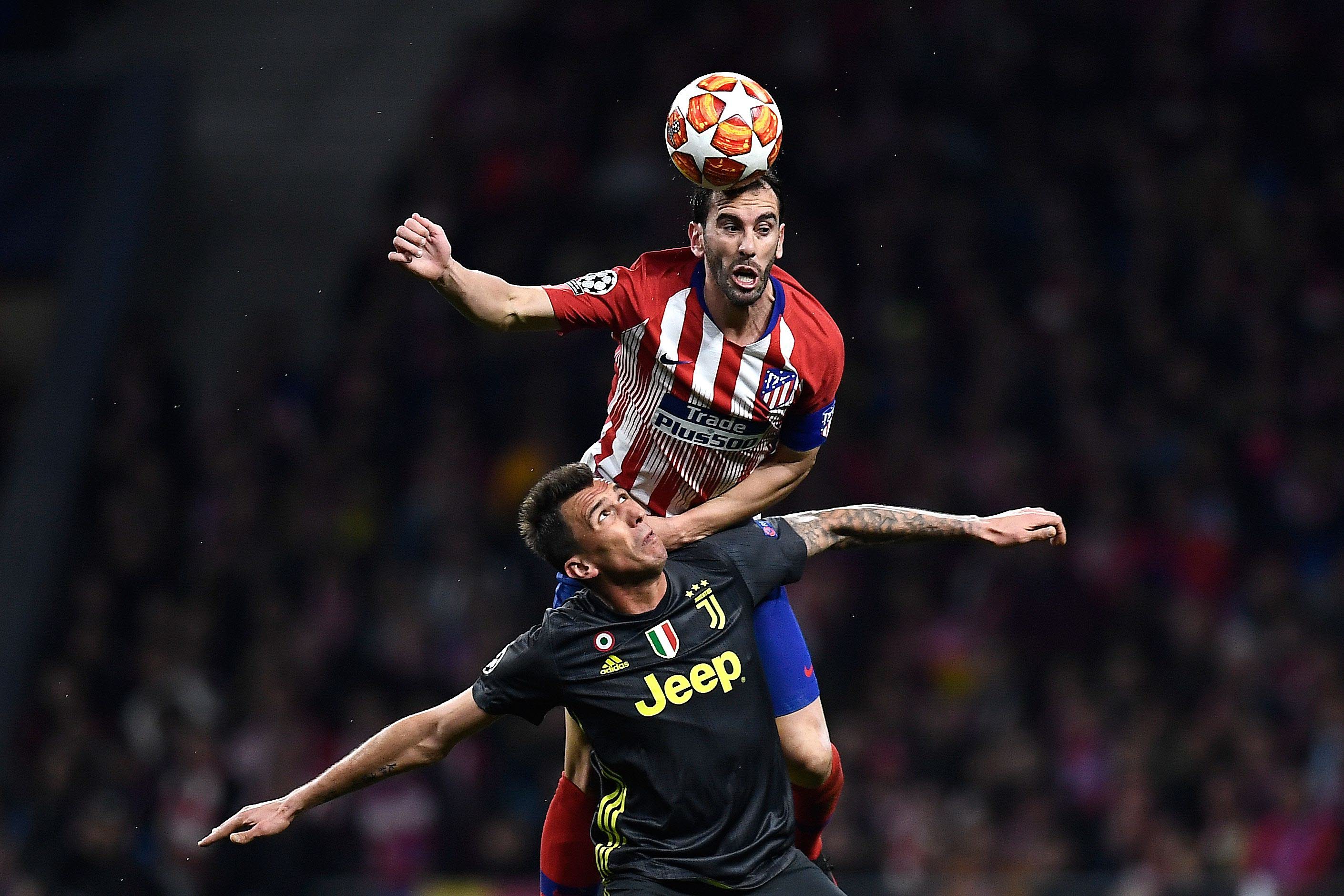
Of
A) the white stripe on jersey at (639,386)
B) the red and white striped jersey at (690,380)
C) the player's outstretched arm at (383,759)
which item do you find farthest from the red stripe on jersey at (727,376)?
the player's outstretched arm at (383,759)

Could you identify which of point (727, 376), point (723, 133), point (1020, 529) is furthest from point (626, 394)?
point (1020, 529)

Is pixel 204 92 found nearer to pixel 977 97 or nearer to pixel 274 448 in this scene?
pixel 274 448

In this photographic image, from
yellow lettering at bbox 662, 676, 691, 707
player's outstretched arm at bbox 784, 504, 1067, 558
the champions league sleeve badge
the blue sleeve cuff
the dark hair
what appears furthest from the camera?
the blue sleeve cuff

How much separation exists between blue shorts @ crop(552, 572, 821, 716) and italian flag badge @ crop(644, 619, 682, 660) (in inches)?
16.0

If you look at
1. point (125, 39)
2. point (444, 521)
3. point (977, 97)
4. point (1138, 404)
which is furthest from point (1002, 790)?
point (125, 39)

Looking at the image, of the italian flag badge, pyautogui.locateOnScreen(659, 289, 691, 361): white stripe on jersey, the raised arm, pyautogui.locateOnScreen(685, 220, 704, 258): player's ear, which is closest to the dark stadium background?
the raised arm

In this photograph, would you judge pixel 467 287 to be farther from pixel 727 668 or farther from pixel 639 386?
pixel 727 668

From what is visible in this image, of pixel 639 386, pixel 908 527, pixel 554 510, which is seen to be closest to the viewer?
pixel 554 510

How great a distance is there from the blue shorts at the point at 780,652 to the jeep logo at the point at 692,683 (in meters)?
0.32

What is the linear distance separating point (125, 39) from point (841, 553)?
9304 mm

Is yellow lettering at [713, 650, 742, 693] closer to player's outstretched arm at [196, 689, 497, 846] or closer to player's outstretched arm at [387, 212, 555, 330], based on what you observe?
player's outstretched arm at [196, 689, 497, 846]

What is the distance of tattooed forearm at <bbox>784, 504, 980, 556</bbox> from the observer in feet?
19.8

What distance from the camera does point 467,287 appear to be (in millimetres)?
5344

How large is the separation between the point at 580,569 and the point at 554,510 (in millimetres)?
208
